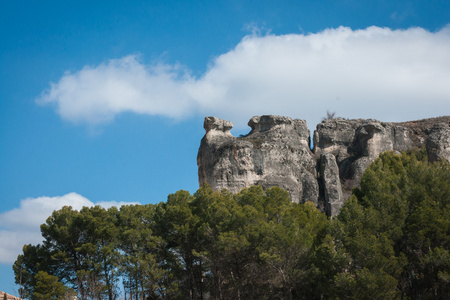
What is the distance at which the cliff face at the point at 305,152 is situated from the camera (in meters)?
57.9

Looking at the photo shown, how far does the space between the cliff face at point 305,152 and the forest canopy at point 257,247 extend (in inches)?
488

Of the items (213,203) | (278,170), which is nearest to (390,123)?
(278,170)

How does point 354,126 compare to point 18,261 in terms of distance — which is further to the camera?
point 354,126

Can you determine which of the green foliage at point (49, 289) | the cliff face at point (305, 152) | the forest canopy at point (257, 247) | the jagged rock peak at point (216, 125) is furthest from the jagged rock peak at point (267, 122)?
the green foliage at point (49, 289)

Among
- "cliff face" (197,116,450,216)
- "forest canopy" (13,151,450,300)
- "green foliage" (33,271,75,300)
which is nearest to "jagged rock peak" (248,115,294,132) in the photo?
"cliff face" (197,116,450,216)

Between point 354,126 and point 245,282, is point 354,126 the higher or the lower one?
the higher one

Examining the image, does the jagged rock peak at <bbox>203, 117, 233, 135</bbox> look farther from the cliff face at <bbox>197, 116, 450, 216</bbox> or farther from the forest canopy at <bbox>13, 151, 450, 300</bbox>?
the forest canopy at <bbox>13, 151, 450, 300</bbox>

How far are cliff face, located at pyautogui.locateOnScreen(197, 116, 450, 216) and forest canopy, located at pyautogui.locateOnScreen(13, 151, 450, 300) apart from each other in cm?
1239

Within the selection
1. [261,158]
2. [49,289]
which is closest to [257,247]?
[49,289]

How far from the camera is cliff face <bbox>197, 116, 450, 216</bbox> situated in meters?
57.9

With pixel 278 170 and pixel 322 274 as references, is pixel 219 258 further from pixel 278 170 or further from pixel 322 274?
pixel 278 170

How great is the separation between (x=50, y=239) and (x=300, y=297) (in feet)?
62.8

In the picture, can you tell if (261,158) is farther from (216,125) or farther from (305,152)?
(216,125)

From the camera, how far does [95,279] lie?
4228cm
